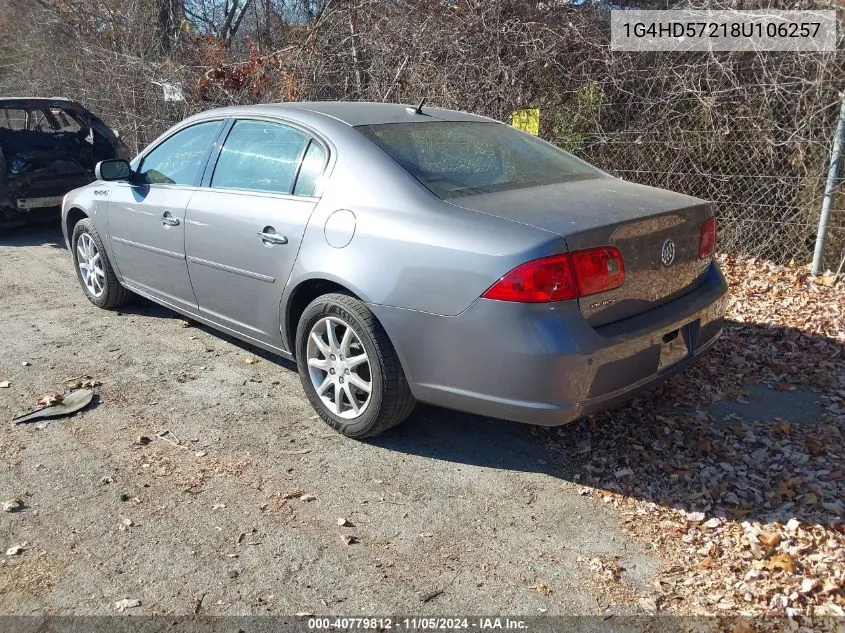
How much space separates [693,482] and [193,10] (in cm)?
1607

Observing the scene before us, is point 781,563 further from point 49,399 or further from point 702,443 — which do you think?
point 49,399

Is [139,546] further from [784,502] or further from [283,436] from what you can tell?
[784,502]

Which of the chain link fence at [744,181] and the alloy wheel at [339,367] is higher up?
the chain link fence at [744,181]

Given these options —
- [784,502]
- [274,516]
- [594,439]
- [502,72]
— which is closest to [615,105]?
[502,72]

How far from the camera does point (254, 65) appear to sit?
33.6ft

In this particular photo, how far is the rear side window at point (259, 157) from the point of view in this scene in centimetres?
396

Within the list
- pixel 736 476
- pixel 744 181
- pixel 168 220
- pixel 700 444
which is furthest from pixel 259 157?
pixel 744 181

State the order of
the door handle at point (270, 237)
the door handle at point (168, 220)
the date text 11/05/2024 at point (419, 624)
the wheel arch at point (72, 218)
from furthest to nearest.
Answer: the wheel arch at point (72, 218) → the door handle at point (168, 220) → the door handle at point (270, 237) → the date text 11/05/2024 at point (419, 624)

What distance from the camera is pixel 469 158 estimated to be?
3.75 meters

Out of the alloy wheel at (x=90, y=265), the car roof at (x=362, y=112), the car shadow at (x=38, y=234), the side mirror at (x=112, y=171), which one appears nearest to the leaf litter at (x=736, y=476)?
the car roof at (x=362, y=112)

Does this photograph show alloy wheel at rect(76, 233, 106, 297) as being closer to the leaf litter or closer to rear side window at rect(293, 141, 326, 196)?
rear side window at rect(293, 141, 326, 196)

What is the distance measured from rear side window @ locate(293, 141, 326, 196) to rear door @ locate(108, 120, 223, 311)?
1.00 meters

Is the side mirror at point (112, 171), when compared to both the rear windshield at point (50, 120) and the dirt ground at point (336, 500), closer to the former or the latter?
the dirt ground at point (336, 500)

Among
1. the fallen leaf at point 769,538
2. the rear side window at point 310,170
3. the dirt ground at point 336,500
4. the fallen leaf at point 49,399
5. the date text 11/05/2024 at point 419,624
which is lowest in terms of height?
the date text 11/05/2024 at point 419,624
